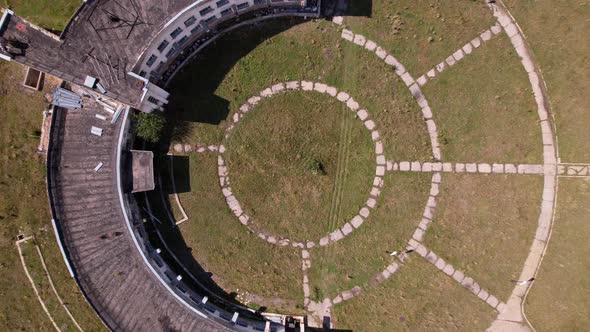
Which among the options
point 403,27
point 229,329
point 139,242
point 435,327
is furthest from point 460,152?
point 139,242

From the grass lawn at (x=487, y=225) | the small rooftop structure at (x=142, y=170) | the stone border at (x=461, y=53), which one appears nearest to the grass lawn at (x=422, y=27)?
the stone border at (x=461, y=53)

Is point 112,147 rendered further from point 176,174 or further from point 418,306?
point 418,306

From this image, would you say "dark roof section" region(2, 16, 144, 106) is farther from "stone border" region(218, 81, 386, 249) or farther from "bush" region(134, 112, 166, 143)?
"stone border" region(218, 81, 386, 249)

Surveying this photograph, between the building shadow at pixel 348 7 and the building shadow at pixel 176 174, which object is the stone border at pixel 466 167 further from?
the building shadow at pixel 176 174

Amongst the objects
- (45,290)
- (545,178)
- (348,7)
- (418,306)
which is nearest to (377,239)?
(418,306)

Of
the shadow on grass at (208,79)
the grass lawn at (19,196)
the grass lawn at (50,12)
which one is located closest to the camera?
the grass lawn at (19,196)

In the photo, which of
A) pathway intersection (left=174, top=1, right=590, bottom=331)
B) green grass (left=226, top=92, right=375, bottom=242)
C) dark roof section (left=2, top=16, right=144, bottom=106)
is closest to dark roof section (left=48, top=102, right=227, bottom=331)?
dark roof section (left=2, top=16, right=144, bottom=106)
